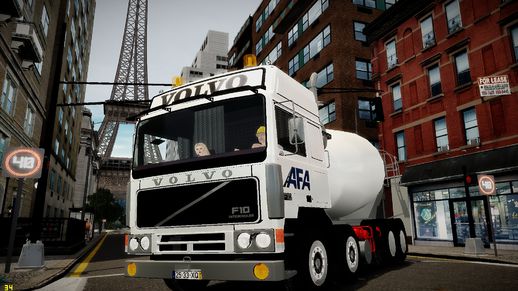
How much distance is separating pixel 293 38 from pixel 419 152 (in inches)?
748

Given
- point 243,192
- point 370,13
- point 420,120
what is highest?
point 370,13

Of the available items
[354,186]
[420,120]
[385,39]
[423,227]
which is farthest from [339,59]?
[354,186]

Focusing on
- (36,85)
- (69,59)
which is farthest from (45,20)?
(69,59)

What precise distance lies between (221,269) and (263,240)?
2.18ft

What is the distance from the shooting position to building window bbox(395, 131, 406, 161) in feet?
70.8

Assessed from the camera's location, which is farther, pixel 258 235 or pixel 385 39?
pixel 385 39

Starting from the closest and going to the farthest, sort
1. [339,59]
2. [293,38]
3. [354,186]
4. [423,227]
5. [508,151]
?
[354,186] → [508,151] → [423,227] → [339,59] → [293,38]

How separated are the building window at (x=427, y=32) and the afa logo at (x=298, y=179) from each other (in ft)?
57.1

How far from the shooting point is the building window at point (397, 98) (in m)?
22.2

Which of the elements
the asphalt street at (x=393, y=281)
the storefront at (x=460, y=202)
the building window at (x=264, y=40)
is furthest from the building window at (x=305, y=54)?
the asphalt street at (x=393, y=281)

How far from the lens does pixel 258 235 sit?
4875 mm

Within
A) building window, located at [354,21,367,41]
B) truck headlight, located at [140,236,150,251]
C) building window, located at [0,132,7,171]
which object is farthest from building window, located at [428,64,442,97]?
building window, located at [0,132,7,171]

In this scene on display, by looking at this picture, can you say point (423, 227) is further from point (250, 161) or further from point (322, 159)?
point (250, 161)

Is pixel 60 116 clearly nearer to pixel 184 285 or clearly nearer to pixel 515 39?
pixel 184 285
